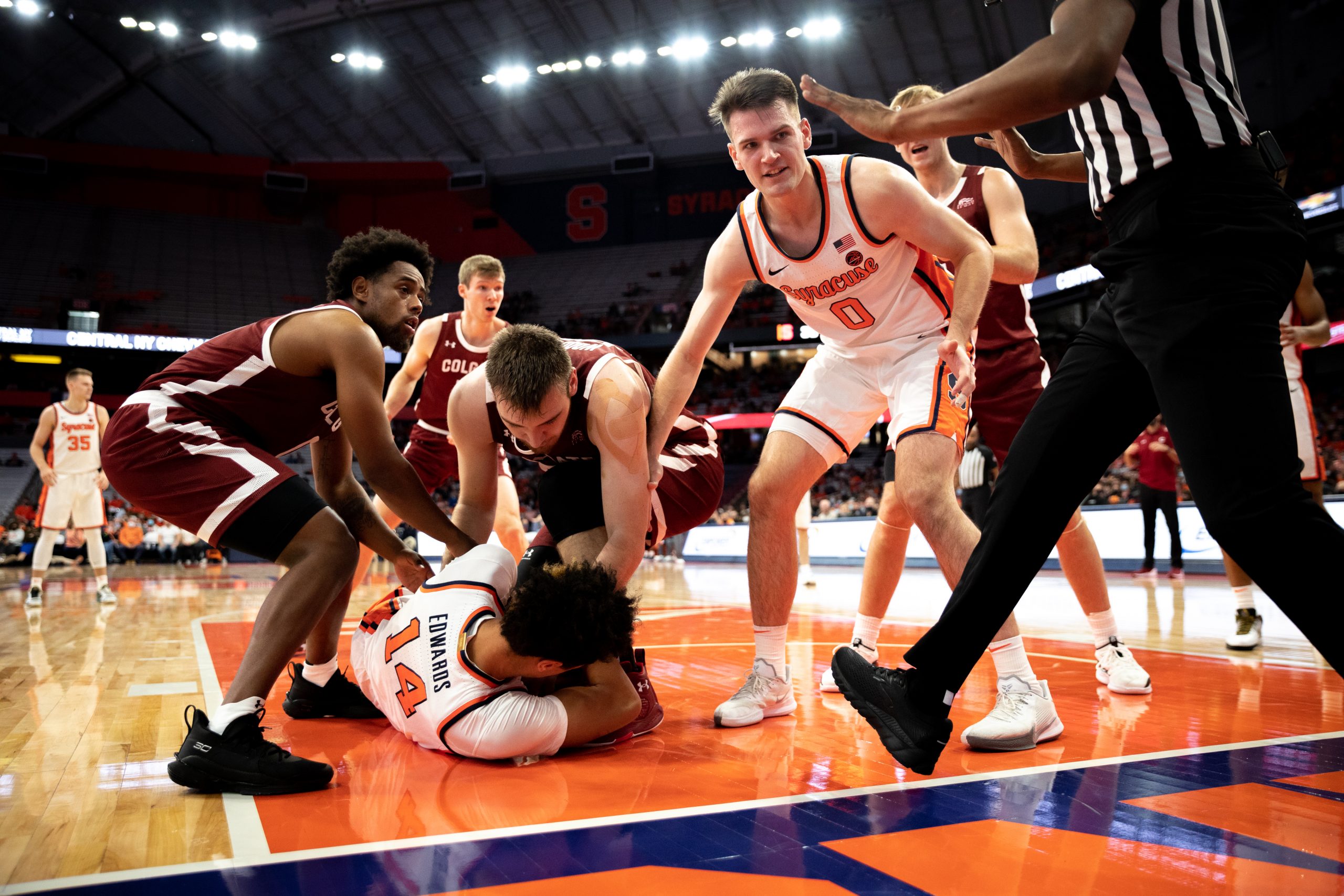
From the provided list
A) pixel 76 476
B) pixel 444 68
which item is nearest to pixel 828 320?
pixel 76 476

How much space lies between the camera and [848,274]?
318 centimetres

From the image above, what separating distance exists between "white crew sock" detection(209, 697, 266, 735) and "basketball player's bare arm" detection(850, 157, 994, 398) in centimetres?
243

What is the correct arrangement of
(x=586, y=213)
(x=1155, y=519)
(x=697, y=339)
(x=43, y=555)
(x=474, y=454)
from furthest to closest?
(x=586, y=213) < (x=1155, y=519) < (x=43, y=555) < (x=474, y=454) < (x=697, y=339)

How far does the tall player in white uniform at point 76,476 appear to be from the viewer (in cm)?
907

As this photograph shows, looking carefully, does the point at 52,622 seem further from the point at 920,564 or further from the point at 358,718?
the point at 920,564

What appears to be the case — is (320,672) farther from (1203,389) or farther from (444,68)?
(444,68)

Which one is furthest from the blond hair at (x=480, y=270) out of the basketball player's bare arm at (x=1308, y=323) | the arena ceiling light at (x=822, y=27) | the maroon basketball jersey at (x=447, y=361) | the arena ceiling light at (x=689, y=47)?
the arena ceiling light at (x=689, y=47)

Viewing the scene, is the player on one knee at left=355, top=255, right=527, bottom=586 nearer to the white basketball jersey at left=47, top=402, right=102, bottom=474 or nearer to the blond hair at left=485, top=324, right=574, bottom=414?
the blond hair at left=485, top=324, right=574, bottom=414

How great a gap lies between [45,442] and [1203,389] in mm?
9923

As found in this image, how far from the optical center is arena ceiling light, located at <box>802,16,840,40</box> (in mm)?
22953

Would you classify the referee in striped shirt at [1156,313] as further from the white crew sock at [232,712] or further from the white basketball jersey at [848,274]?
the white crew sock at [232,712]

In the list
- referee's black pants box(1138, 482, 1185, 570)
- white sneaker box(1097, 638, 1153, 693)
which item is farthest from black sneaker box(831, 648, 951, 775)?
referee's black pants box(1138, 482, 1185, 570)

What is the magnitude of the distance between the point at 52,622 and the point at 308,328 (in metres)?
5.85

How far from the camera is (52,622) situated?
718 cm
